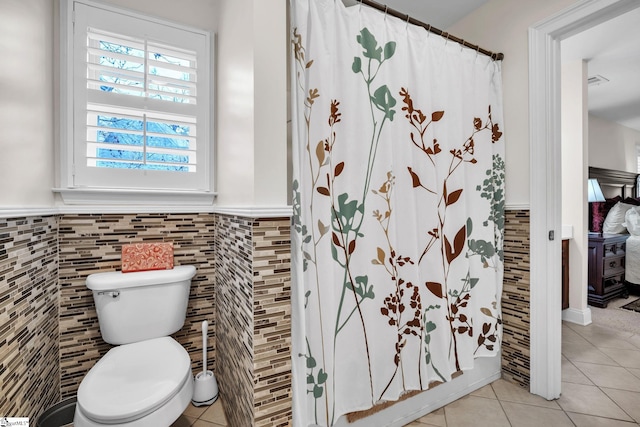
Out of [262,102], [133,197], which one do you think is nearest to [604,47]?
[262,102]

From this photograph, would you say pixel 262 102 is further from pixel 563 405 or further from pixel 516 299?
pixel 563 405

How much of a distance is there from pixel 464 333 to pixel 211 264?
4.83 feet

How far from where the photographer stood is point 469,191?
159cm

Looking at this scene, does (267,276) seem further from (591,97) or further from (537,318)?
(591,97)

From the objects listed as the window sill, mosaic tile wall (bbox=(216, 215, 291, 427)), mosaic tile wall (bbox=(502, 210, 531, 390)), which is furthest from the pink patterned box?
mosaic tile wall (bbox=(502, 210, 531, 390))

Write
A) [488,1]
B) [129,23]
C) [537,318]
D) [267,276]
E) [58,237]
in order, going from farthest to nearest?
[488,1] → [537,318] → [129,23] → [58,237] → [267,276]

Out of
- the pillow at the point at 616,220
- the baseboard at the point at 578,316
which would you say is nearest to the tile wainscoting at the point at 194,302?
the baseboard at the point at 578,316

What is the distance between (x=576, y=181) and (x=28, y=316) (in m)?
3.86

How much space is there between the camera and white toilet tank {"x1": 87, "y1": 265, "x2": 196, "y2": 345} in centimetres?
129

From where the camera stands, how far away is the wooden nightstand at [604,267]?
2.96 m

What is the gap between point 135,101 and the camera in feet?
4.87

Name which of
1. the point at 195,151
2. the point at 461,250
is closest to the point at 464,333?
the point at 461,250

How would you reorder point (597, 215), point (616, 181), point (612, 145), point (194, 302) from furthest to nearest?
point (612, 145) < point (616, 181) < point (597, 215) < point (194, 302)

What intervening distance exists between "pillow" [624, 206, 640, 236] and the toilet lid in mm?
4747
